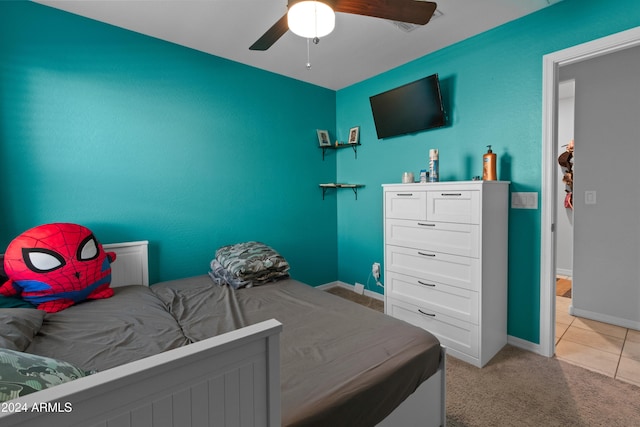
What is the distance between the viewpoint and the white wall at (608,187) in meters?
2.54

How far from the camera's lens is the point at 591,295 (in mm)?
2775

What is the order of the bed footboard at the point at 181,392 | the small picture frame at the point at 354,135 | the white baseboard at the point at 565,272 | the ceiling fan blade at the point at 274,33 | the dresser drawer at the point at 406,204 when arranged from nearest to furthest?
1. the bed footboard at the point at 181,392
2. the ceiling fan blade at the point at 274,33
3. the dresser drawer at the point at 406,204
4. the small picture frame at the point at 354,135
5. the white baseboard at the point at 565,272

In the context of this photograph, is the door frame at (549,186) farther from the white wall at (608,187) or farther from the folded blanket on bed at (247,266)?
the folded blanket on bed at (247,266)

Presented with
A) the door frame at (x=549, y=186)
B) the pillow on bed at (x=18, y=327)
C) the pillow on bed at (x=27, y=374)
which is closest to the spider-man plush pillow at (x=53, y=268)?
the pillow on bed at (x=18, y=327)

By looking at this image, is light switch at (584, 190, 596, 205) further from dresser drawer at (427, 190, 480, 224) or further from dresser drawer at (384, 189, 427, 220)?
dresser drawer at (384, 189, 427, 220)

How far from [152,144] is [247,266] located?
1.30m

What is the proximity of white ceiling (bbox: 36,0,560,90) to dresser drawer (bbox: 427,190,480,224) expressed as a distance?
132 cm

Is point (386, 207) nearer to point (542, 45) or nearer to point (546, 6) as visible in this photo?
point (542, 45)

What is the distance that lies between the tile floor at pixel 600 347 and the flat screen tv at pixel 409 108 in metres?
2.05

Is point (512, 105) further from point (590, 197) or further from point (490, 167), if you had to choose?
point (590, 197)

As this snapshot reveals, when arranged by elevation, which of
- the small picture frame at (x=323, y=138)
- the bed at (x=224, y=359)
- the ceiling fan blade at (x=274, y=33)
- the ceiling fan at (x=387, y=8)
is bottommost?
the bed at (x=224, y=359)

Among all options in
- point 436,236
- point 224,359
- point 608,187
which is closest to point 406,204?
point 436,236

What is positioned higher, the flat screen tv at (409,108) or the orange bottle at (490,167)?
the flat screen tv at (409,108)

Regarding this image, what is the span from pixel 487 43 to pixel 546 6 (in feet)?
1.32
